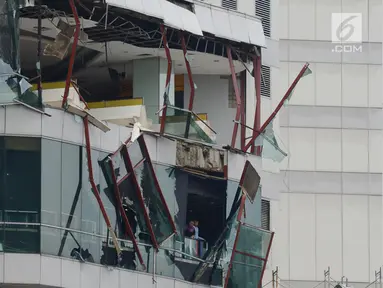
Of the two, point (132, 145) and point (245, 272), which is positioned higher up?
point (132, 145)

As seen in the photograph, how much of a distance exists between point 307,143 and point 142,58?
23140 millimetres

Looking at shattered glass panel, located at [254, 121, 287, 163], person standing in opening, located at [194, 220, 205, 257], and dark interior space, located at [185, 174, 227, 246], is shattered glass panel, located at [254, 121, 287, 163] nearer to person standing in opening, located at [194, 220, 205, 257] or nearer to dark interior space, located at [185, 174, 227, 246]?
dark interior space, located at [185, 174, 227, 246]

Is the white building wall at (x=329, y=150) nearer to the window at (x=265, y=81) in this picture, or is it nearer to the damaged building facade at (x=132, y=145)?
the window at (x=265, y=81)

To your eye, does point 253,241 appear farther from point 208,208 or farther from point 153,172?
point 153,172

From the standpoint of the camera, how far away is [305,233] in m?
93.2

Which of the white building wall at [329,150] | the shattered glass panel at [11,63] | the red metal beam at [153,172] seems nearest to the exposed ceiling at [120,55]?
the shattered glass panel at [11,63]

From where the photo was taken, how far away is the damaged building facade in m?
62.1

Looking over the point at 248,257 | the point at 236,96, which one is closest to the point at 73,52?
the point at 236,96

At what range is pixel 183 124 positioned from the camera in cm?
6844

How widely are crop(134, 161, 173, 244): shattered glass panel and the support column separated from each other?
16.3 feet

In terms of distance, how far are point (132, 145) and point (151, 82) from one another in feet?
21.7

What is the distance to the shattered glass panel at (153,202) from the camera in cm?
6644

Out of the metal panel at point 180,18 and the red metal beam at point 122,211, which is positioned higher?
the metal panel at point 180,18

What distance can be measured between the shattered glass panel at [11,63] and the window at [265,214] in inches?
644
